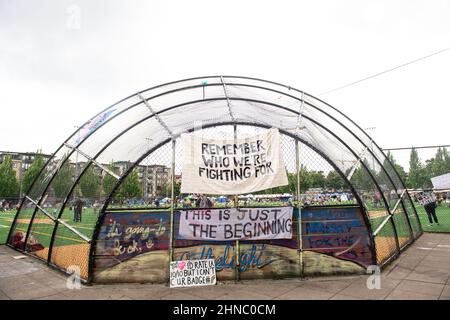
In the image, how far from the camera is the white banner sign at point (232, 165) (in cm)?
605

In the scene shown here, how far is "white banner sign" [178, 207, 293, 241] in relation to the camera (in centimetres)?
612

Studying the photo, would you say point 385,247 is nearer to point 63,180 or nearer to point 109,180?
point 109,180

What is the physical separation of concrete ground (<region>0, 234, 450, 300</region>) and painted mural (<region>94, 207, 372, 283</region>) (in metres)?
0.25

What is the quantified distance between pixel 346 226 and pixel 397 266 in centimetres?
204

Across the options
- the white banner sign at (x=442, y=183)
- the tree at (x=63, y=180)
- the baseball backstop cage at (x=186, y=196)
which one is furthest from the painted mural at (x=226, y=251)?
the white banner sign at (x=442, y=183)

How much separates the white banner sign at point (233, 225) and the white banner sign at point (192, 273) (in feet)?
1.80

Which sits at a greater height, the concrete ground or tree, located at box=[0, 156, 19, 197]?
tree, located at box=[0, 156, 19, 197]

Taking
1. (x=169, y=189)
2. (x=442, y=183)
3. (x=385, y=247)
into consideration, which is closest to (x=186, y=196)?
(x=169, y=189)

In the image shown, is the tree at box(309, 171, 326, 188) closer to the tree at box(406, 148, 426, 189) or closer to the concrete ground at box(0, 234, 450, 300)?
the concrete ground at box(0, 234, 450, 300)

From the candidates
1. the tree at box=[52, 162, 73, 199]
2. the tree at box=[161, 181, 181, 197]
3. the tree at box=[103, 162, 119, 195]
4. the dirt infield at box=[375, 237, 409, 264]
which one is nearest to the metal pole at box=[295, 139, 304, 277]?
the dirt infield at box=[375, 237, 409, 264]

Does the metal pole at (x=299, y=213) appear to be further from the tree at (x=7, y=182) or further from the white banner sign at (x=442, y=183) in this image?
the tree at (x=7, y=182)
